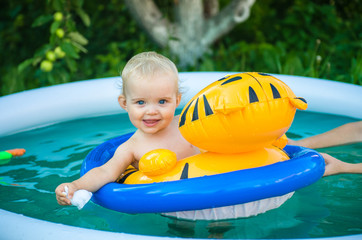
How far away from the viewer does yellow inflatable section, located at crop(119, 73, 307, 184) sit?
1816 millimetres

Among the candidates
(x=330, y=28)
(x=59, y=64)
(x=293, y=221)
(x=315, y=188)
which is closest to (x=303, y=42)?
(x=330, y=28)

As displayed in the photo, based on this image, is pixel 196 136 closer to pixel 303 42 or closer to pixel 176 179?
pixel 176 179

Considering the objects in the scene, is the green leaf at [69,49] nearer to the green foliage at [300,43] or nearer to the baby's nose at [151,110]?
the green foliage at [300,43]

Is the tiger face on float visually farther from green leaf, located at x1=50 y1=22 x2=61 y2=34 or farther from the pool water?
green leaf, located at x1=50 y1=22 x2=61 y2=34

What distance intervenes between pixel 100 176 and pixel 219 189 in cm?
59

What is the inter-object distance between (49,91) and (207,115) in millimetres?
2226

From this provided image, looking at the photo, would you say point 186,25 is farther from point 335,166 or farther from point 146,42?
point 335,166

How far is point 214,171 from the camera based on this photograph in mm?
1992

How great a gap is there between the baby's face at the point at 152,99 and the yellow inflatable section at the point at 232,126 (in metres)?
0.22

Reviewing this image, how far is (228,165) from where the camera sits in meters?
2.00

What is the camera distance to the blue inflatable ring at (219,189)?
186cm

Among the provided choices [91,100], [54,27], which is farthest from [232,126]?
[54,27]

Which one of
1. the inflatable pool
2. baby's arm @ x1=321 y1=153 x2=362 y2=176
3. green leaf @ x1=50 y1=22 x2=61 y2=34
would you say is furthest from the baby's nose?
green leaf @ x1=50 y1=22 x2=61 y2=34

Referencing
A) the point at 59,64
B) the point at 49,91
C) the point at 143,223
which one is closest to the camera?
the point at 143,223
